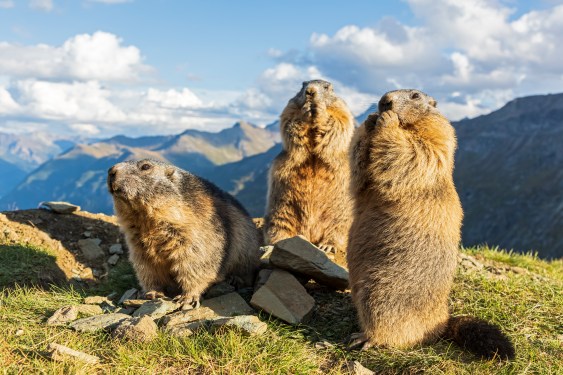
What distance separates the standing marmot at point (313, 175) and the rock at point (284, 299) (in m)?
1.99

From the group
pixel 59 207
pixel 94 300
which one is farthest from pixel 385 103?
pixel 59 207

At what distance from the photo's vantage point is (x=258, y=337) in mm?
6406

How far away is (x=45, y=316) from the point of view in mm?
7184

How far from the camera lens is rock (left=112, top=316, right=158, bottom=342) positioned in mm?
6184

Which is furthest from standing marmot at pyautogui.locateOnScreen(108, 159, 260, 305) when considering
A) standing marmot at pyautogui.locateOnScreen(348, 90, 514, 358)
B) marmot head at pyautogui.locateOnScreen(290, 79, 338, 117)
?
marmot head at pyautogui.locateOnScreen(290, 79, 338, 117)

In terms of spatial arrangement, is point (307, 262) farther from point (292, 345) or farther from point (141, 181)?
point (141, 181)

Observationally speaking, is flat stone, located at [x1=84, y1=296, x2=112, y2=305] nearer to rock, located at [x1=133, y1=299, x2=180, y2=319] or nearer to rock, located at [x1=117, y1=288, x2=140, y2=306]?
rock, located at [x1=117, y1=288, x2=140, y2=306]

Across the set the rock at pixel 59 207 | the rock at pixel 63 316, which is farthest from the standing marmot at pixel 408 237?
the rock at pixel 59 207

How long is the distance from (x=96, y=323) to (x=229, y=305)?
1923mm

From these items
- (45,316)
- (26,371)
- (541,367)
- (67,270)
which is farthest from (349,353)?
(67,270)

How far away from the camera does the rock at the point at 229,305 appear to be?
24.8ft

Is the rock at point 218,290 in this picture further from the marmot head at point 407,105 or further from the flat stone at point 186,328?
the marmot head at point 407,105

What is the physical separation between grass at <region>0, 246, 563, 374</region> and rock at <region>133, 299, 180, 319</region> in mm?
824

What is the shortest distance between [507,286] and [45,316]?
7.26 m
